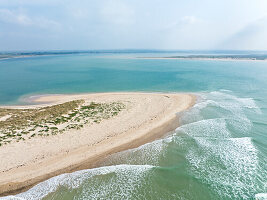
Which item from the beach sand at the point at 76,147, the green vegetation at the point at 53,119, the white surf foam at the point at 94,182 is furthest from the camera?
the green vegetation at the point at 53,119

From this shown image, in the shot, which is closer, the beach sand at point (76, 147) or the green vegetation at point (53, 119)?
the beach sand at point (76, 147)

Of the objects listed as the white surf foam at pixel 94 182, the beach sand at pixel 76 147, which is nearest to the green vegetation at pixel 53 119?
the beach sand at pixel 76 147

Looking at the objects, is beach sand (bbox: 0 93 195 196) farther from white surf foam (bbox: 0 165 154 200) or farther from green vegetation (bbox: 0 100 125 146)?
green vegetation (bbox: 0 100 125 146)

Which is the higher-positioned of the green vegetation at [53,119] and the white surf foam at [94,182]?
the green vegetation at [53,119]

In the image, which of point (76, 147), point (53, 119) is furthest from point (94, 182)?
point (53, 119)

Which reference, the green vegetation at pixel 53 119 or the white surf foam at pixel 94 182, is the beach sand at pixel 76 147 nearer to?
the white surf foam at pixel 94 182

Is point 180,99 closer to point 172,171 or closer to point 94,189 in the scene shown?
point 172,171
